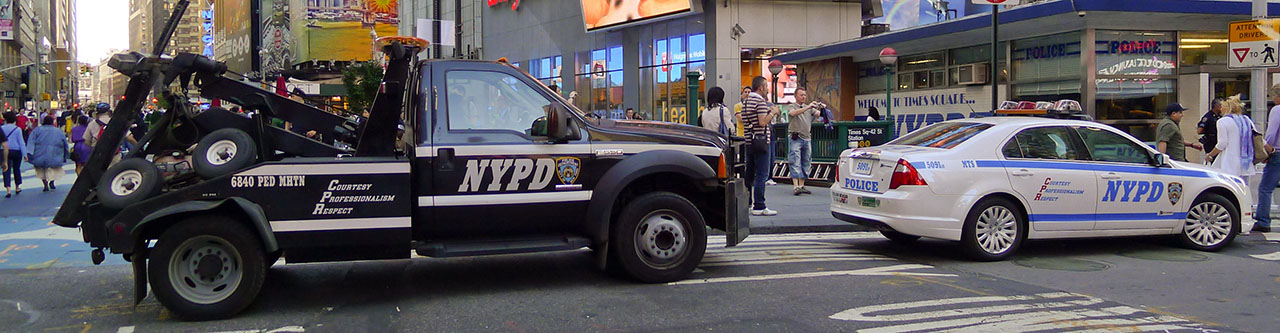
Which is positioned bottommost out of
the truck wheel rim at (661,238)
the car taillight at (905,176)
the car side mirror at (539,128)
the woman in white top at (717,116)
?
the truck wheel rim at (661,238)

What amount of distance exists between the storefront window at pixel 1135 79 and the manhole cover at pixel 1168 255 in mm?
10108

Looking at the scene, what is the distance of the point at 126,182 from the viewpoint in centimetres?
593

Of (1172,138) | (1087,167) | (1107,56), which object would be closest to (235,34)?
(1107,56)

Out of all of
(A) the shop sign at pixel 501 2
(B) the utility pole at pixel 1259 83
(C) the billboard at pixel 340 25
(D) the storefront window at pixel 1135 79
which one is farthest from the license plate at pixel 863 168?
(C) the billboard at pixel 340 25

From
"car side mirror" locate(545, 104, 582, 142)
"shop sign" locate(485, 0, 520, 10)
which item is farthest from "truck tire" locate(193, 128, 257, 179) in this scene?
"shop sign" locate(485, 0, 520, 10)

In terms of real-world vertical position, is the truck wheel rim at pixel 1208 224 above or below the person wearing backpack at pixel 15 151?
below

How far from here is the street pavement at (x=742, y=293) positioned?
5.86 meters

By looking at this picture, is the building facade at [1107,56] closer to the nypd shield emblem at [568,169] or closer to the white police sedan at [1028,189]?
the white police sedan at [1028,189]

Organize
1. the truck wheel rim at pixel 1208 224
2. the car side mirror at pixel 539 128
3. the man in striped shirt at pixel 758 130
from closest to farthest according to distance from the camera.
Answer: the car side mirror at pixel 539 128
the truck wheel rim at pixel 1208 224
the man in striped shirt at pixel 758 130

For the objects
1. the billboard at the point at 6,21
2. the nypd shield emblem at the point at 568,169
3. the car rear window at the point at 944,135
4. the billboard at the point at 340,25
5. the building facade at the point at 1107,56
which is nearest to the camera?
the nypd shield emblem at the point at 568,169

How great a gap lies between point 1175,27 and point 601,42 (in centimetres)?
2245

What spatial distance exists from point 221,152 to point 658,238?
3.05m

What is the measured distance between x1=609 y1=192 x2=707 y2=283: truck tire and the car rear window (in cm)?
270

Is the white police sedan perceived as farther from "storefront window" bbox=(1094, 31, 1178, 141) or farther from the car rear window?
"storefront window" bbox=(1094, 31, 1178, 141)
